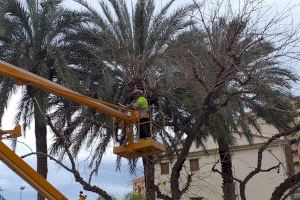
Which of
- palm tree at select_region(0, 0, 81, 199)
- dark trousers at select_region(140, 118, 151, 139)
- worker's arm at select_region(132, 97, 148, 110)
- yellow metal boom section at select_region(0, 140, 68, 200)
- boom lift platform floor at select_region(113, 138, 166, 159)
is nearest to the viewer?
yellow metal boom section at select_region(0, 140, 68, 200)

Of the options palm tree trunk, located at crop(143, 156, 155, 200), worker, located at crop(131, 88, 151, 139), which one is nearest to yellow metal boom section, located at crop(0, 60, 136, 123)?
worker, located at crop(131, 88, 151, 139)

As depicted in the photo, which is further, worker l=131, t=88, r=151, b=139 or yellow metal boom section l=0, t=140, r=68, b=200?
worker l=131, t=88, r=151, b=139

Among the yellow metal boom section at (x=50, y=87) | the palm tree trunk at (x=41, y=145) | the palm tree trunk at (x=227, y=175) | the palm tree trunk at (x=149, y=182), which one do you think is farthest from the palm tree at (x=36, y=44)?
the yellow metal boom section at (x=50, y=87)

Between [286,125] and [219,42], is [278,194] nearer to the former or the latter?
[219,42]

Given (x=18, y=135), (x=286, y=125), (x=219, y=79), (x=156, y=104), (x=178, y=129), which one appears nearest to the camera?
(x=18, y=135)

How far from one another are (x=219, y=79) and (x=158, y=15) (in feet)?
30.1

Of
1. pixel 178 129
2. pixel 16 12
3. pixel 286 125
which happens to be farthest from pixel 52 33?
pixel 286 125

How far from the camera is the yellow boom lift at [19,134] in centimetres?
873

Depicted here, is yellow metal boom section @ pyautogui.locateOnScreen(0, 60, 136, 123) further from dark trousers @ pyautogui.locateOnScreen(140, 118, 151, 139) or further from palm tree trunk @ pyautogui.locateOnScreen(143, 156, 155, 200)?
palm tree trunk @ pyautogui.locateOnScreen(143, 156, 155, 200)

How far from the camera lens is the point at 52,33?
61.5 ft

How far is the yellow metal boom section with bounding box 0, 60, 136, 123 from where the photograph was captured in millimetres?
8812

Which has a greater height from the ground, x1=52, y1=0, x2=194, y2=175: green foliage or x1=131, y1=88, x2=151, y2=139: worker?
x1=52, y1=0, x2=194, y2=175: green foliage

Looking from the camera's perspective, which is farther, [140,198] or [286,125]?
[140,198]

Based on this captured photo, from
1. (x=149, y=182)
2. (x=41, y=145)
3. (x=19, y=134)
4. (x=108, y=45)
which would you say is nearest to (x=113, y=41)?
(x=108, y=45)
